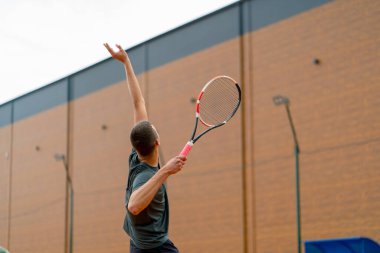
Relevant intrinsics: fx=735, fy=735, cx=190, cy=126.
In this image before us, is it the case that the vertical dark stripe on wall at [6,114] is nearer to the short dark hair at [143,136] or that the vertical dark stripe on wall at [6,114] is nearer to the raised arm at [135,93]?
the raised arm at [135,93]

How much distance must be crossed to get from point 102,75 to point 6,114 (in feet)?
25.1

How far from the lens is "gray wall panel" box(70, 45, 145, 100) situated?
1030 inches

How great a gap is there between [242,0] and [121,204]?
337 inches

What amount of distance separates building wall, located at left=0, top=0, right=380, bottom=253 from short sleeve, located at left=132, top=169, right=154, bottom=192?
14176 mm

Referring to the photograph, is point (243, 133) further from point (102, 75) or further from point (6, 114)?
point (6, 114)

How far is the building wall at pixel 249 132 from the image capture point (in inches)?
748

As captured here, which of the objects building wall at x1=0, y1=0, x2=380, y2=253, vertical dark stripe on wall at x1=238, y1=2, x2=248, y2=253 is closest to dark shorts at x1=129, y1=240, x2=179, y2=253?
building wall at x1=0, y1=0, x2=380, y2=253

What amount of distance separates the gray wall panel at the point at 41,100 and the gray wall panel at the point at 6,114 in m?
0.57

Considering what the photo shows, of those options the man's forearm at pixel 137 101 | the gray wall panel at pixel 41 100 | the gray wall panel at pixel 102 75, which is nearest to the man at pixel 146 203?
the man's forearm at pixel 137 101

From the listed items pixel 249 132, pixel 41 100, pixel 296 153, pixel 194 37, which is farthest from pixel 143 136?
pixel 41 100

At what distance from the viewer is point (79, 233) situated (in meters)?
27.7

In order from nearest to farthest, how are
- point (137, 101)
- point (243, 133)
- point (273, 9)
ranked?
1. point (137, 101)
2. point (273, 9)
3. point (243, 133)

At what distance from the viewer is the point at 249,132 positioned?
21578 mm

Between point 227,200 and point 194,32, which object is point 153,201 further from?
point 194,32
